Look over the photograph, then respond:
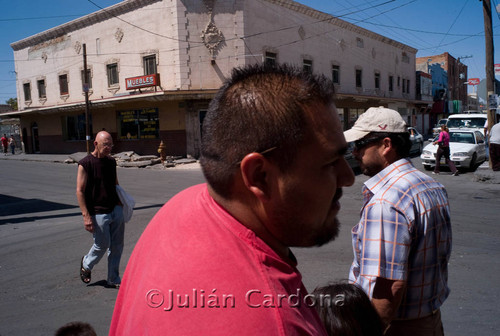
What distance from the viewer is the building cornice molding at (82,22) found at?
22812 mm

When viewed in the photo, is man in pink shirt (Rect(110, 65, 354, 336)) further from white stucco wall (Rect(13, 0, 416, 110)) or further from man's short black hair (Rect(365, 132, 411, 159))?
white stucco wall (Rect(13, 0, 416, 110))

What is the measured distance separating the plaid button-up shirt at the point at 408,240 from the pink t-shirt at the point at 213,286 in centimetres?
99

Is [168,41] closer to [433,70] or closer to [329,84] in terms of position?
[329,84]

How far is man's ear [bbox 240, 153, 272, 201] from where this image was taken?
3.07ft

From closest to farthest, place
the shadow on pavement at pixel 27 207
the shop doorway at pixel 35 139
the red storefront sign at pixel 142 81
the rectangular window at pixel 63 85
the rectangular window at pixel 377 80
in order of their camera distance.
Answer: the shadow on pavement at pixel 27 207 → the red storefront sign at pixel 142 81 → the rectangular window at pixel 63 85 → the shop doorway at pixel 35 139 → the rectangular window at pixel 377 80

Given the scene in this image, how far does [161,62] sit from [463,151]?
16051mm

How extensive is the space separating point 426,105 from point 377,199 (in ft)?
159

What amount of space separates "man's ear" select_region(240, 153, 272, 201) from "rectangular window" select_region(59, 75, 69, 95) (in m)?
Result: 31.1

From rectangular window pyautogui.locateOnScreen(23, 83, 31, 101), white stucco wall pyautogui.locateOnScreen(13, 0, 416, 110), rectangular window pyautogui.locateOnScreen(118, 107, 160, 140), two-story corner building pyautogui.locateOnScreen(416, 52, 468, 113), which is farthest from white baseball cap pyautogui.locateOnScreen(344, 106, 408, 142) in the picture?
two-story corner building pyautogui.locateOnScreen(416, 52, 468, 113)

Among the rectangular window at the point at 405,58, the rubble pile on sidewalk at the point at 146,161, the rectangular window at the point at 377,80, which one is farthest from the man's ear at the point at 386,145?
the rectangular window at the point at 405,58

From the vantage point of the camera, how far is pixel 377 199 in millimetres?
1903

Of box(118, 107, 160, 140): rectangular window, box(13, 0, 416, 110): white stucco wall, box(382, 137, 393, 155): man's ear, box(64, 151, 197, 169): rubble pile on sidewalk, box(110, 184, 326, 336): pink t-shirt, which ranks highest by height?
box(13, 0, 416, 110): white stucco wall

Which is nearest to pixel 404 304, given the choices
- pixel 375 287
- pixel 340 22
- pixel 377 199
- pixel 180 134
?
pixel 375 287

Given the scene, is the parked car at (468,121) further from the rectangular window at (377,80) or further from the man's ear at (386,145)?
the man's ear at (386,145)
